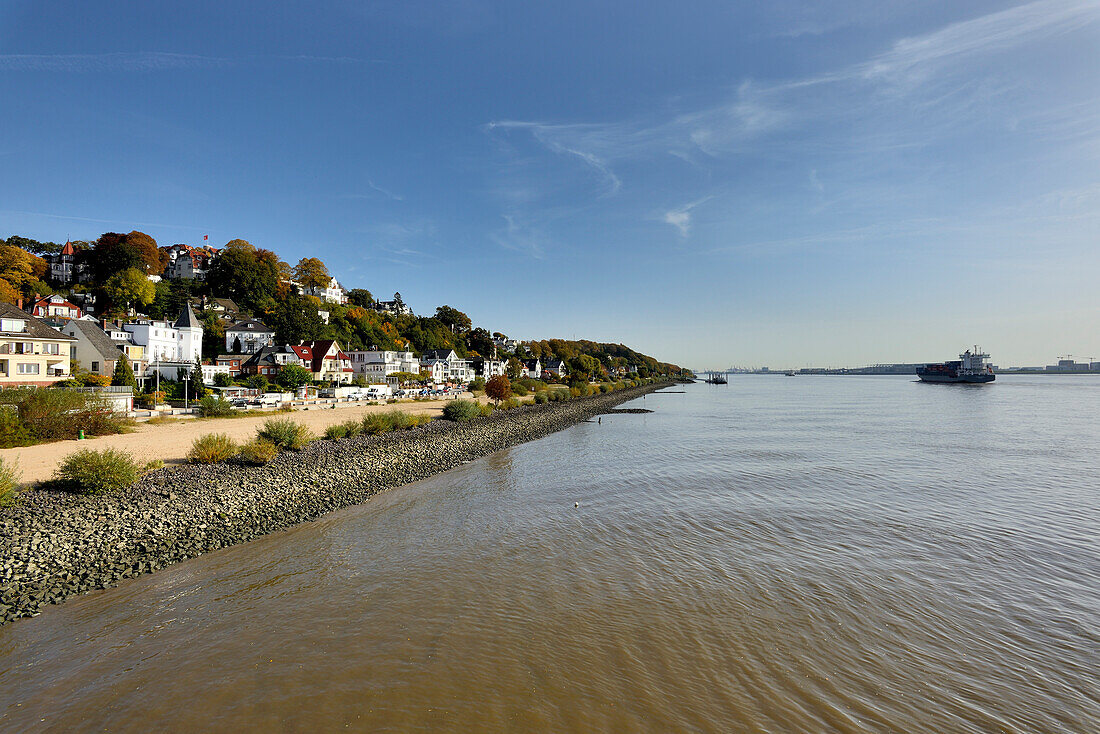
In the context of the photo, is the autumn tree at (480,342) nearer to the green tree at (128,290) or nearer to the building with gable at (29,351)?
the green tree at (128,290)

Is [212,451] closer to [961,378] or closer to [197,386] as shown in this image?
[197,386]

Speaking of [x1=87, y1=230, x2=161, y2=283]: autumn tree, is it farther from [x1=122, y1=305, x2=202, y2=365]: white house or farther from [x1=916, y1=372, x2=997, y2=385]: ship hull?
[x1=916, y1=372, x2=997, y2=385]: ship hull

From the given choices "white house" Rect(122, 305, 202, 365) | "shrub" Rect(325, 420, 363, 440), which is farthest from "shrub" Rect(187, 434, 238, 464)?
"white house" Rect(122, 305, 202, 365)

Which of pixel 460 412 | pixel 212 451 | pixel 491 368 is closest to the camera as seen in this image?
pixel 212 451

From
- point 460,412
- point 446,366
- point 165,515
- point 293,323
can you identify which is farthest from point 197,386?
point 446,366

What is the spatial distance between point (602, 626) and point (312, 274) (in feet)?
406

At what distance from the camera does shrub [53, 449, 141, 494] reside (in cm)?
1225

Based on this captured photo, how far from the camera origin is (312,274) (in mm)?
112625

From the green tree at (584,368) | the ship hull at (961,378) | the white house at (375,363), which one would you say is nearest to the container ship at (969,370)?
the ship hull at (961,378)

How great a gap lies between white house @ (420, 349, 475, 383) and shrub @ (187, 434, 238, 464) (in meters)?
68.8

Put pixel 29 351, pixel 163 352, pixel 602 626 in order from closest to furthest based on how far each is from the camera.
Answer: pixel 602 626 → pixel 29 351 → pixel 163 352

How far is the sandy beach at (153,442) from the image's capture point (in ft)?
50.4

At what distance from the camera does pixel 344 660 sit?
288 inches

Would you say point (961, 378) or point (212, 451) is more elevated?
point (961, 378)
